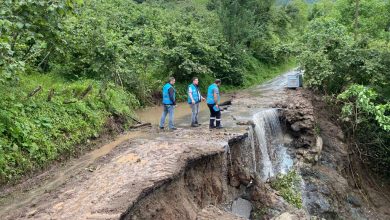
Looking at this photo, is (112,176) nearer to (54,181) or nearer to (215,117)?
(54,181)

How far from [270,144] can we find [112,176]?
8888 mm

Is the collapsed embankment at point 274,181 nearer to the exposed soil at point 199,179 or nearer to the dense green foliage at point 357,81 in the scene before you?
the exposed soil at point 199,179

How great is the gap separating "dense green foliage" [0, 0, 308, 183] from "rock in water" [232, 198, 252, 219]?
15.8ft

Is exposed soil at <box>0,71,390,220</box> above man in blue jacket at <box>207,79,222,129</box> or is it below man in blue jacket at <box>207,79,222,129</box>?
below

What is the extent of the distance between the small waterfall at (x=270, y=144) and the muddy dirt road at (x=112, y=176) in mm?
1717

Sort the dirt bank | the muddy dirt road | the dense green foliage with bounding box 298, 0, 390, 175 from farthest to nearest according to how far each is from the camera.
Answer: the dense green foliage with bounding box 298, 0, 390, 175 → the dirt bank → the muddy dirt road

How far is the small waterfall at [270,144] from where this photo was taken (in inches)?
567

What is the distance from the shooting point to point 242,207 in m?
11.3

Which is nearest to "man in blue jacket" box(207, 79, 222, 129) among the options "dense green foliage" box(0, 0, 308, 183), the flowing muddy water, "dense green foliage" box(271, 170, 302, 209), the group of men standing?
the group of men standing

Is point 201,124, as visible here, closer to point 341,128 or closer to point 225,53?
point 341,128

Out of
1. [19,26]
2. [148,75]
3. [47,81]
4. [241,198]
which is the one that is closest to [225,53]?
[148,75]

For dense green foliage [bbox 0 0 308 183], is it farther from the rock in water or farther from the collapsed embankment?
the rock in water

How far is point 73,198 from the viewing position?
7.57m

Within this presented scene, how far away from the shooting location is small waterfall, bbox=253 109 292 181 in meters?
14.4
